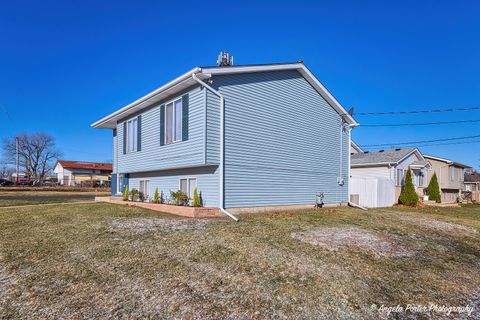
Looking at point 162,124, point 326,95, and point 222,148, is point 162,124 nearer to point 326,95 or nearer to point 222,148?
point 222,148

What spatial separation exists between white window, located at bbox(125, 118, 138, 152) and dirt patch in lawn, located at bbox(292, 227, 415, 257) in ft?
34.4

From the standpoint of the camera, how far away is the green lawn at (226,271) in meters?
3.94

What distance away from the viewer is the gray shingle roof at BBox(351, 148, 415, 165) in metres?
21.6

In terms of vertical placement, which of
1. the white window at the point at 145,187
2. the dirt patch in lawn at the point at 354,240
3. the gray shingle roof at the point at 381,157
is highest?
the gray shingle roof at the point at 381,157

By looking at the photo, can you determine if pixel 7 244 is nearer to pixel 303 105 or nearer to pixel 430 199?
pixel 303 105

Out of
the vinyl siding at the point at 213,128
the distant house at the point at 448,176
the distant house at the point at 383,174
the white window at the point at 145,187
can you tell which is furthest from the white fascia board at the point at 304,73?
the distant house at the point at 448,176

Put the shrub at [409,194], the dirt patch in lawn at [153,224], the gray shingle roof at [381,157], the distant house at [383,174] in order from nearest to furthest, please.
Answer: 1. the dirt patch in lawn at [153,224]
2. the distant house at [383,174]
3. the shrub at [409,194]
4. the gray shingle roof at [381,157]

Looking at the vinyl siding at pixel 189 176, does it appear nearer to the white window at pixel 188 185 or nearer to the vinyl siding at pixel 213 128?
the white window at pixel 188 185

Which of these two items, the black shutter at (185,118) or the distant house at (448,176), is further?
the distant house at (448,176)

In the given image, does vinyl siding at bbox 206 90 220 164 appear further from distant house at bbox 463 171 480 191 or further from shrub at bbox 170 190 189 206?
distant house at bbox 463 171 480 191

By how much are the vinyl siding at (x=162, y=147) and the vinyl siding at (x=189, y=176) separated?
603 mm

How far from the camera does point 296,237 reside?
7.56 m

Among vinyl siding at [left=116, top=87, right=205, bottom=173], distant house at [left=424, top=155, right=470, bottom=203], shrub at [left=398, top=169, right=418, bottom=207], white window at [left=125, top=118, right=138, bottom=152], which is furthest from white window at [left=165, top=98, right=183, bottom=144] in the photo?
distant house at [left=424, top=155, right=470, bottom=203]

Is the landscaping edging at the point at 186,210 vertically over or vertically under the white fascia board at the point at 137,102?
under
